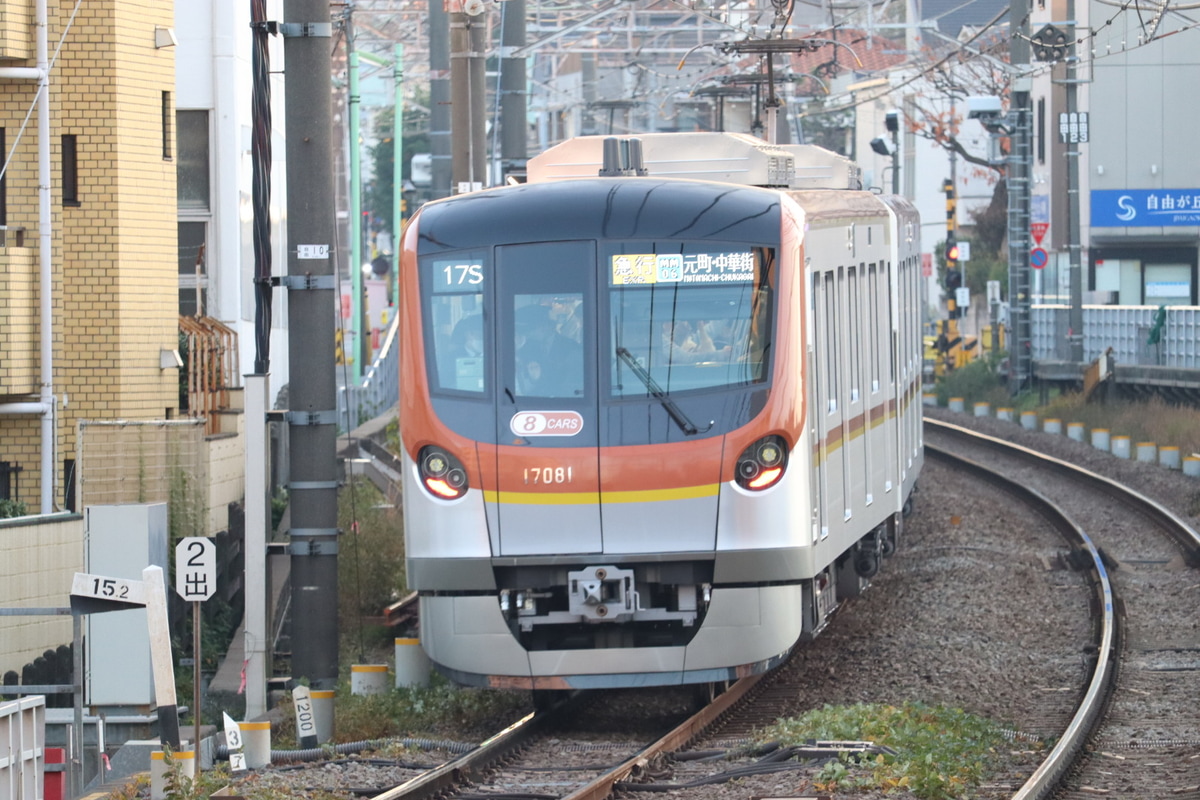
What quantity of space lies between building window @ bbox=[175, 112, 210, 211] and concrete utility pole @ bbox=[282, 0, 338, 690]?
9.00 meters

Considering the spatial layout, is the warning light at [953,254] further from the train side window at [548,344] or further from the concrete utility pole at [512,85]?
the train side window at [548,344]

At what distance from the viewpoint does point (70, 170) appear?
51.7 feet

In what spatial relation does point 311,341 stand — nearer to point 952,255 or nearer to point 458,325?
point 458,325

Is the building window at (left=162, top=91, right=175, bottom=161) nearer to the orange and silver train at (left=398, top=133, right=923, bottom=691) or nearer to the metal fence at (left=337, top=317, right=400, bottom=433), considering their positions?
the orange and silver train at (left=398, top=133, right=923, bottom=691)

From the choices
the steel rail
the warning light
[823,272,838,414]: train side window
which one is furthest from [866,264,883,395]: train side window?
the warning light

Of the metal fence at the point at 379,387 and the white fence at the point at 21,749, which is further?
the metal fence at the point at 379,387

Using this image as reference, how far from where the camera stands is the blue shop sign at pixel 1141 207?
41125 millimetres

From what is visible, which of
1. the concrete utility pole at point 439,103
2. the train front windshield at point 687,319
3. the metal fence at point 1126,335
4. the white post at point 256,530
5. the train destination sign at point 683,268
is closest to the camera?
the train front windshield at point 687,319

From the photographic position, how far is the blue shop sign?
41125 millimetres

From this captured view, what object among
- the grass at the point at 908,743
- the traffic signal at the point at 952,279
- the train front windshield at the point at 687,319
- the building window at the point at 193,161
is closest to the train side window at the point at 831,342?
the train front windshield at the point at 687,319

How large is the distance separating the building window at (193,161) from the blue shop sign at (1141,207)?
1044 inches

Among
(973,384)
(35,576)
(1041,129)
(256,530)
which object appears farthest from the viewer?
(1041,129)

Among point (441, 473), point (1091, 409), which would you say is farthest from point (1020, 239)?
point (441, 473)

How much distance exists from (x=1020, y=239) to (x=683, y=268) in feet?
81.1
